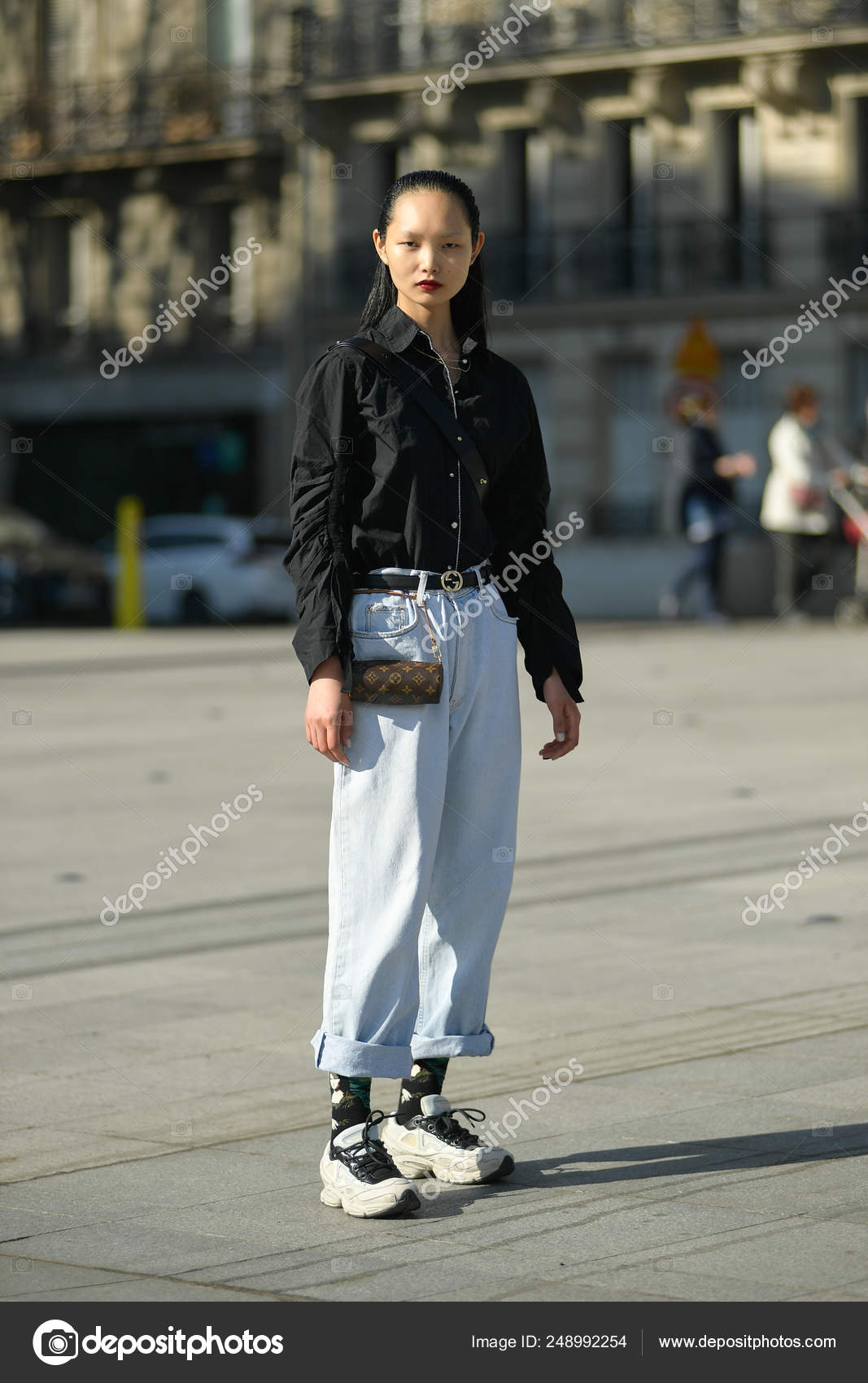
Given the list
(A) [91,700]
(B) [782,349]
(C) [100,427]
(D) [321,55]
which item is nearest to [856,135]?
(B) [782,349]

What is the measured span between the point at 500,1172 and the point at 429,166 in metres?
35.7

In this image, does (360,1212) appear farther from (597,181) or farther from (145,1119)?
(597,181)

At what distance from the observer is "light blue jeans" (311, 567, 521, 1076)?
14.1 ft

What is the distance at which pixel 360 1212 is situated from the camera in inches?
166

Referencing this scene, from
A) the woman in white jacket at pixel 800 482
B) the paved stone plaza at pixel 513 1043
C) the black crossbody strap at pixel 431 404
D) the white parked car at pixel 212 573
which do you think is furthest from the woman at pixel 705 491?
the black crossbody strap at pixel 431 404

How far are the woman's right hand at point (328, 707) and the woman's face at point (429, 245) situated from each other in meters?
0.76

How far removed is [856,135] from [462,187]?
30659 mm

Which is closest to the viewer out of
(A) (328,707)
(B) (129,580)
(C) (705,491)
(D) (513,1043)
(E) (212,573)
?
(A) (328,707)

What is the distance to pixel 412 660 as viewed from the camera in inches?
169

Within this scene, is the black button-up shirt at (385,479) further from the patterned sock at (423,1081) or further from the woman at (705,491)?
the woman at (705,491)

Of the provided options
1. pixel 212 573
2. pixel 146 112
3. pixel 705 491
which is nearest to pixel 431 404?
pixel 705 491

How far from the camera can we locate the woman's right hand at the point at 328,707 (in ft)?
13.8

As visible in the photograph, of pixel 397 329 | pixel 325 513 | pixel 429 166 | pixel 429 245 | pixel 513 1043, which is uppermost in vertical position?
pixel 429 166
